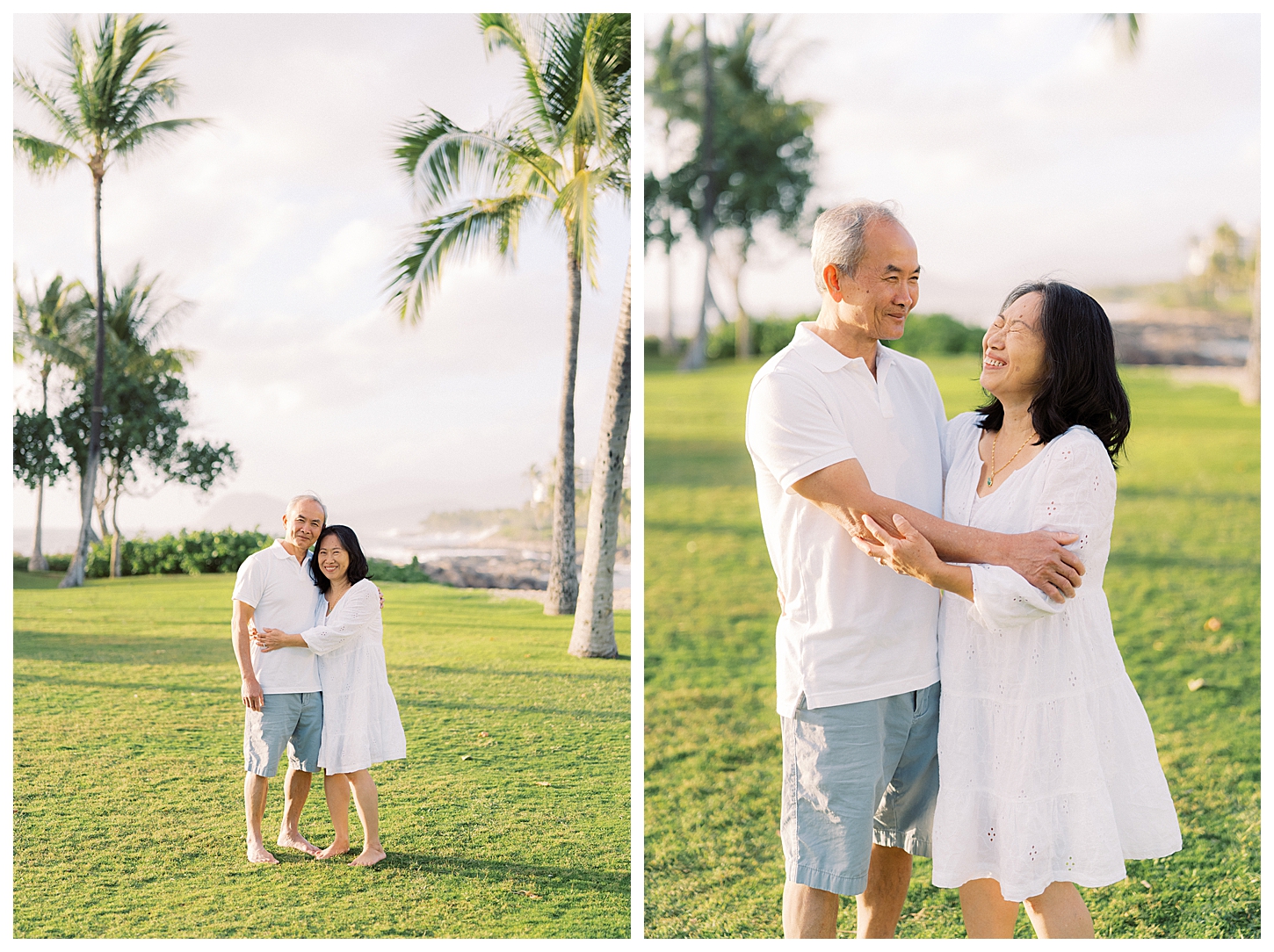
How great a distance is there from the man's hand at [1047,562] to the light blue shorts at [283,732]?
1.81m

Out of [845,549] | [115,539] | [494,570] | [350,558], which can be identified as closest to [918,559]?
[845,549]

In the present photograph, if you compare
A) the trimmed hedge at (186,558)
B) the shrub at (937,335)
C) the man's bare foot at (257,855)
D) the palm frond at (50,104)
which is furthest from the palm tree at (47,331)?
the shrub at (937,335)

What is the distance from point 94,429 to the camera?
2.76 metres

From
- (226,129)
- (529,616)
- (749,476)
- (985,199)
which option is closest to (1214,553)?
(749,476)

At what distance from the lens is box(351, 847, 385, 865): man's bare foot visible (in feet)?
8.70

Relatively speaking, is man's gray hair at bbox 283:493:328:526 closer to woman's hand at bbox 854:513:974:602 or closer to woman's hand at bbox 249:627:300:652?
woman's hand at bbox 249:627:300:652

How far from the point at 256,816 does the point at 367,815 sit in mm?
296

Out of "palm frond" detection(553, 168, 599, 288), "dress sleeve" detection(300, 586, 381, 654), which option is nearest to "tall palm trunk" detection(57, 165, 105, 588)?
"dress sleeve" detection(300, 586, 381, 654)

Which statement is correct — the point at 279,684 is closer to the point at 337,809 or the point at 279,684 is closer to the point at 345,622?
the point at 345,622

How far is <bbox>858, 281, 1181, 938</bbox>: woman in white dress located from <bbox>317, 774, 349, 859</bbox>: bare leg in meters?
1.53

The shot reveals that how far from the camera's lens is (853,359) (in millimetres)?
1998

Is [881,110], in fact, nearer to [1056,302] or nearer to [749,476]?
[749,476]

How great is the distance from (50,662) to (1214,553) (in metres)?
5.86

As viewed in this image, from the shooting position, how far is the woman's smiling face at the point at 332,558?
2652 mm
